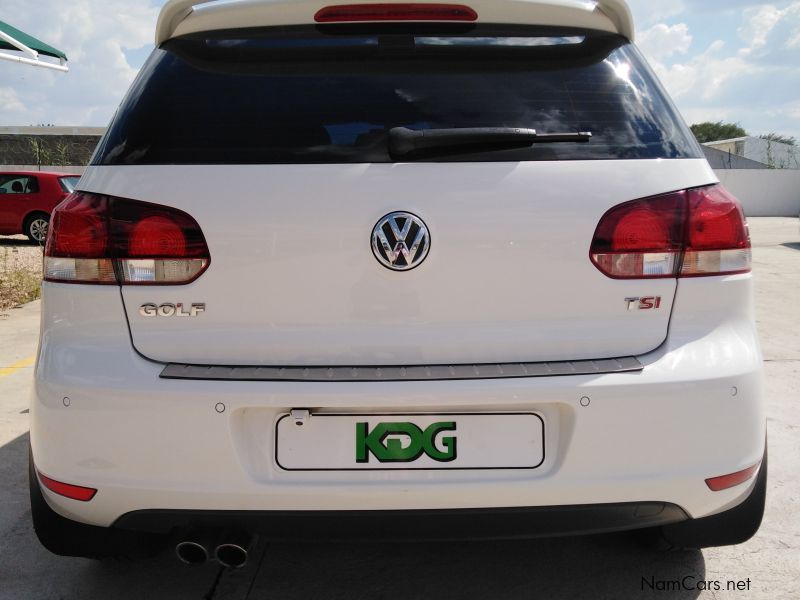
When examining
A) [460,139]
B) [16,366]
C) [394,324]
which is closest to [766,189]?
[16,366]

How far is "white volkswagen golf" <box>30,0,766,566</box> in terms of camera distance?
72.9 inches

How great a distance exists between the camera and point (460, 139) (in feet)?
6.21

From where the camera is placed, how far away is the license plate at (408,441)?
→ 185 centimetres

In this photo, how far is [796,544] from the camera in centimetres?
272

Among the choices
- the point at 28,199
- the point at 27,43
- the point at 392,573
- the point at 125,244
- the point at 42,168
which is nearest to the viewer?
the point at 125,244

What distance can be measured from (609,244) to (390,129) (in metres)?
0.58

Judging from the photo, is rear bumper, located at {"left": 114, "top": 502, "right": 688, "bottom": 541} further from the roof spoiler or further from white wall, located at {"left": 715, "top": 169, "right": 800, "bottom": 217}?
white wall, located at {"left": 715, "top": 169, "right": 800, "bottom": 217}

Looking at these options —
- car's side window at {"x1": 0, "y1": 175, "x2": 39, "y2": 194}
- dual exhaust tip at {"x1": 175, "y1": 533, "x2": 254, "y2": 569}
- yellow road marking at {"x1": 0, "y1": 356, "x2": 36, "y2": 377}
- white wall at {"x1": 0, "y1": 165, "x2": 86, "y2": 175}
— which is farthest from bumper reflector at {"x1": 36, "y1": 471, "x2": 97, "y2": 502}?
white wall at {"x1": 0, "y1": 165, "x2": 86, "y2": 175}

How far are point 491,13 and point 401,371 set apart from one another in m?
0.95

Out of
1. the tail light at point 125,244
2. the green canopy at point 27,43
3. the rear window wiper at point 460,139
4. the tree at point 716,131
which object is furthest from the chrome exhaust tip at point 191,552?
the tree at point 716,131

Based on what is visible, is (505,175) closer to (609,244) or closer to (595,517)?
(609,244)

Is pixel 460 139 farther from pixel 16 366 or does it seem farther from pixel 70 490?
pixel 16 366

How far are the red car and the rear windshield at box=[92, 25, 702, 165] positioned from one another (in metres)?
15.0

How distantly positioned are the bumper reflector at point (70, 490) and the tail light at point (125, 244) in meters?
0.49
